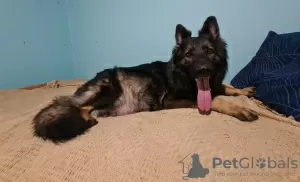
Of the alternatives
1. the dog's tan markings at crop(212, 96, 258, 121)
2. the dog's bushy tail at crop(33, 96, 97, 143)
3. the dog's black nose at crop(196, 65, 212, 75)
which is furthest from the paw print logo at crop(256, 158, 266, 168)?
the dog's bushy tail at crop(33, 96, 97, 143)

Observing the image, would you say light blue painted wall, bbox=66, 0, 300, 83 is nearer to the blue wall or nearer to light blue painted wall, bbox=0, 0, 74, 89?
the blue wall

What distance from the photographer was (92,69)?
3.38 metres

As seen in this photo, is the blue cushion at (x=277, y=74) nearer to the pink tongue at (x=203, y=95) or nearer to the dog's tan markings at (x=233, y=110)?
the dog's tan markings at (x=233, y=110)

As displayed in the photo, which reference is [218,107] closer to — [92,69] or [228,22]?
[228,22]

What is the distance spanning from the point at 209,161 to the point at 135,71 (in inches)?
46.0

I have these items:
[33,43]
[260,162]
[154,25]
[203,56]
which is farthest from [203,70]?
[33,43]

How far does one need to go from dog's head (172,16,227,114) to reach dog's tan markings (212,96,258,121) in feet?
0.19

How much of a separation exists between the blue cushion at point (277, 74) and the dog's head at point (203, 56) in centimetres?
29

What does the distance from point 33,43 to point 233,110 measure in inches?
99.3

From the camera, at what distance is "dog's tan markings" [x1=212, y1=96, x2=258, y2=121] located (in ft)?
4.63

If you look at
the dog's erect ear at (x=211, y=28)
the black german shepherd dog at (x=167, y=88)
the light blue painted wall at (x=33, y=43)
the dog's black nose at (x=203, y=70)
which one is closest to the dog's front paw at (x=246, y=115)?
the black german shepherd dog at (x=167, y=88)

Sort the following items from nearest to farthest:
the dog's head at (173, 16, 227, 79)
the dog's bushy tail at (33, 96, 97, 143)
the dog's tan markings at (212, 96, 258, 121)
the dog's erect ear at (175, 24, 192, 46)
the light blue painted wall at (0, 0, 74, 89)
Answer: the dog's bushy tail at (33, 96, 97, 143) < the dog's tan markings at (212, 96, 258, 121) < the dog's head at (173, 16, 227, 79) < the dog's erect ear at (175, 24, 192, 46) < the light blue painted wall at (0, 0, 74, 89)

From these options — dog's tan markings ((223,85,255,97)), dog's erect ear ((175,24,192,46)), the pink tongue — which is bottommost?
dog's tan markings ((223,85,255,97))

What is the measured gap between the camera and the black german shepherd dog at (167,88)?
1574 mm
